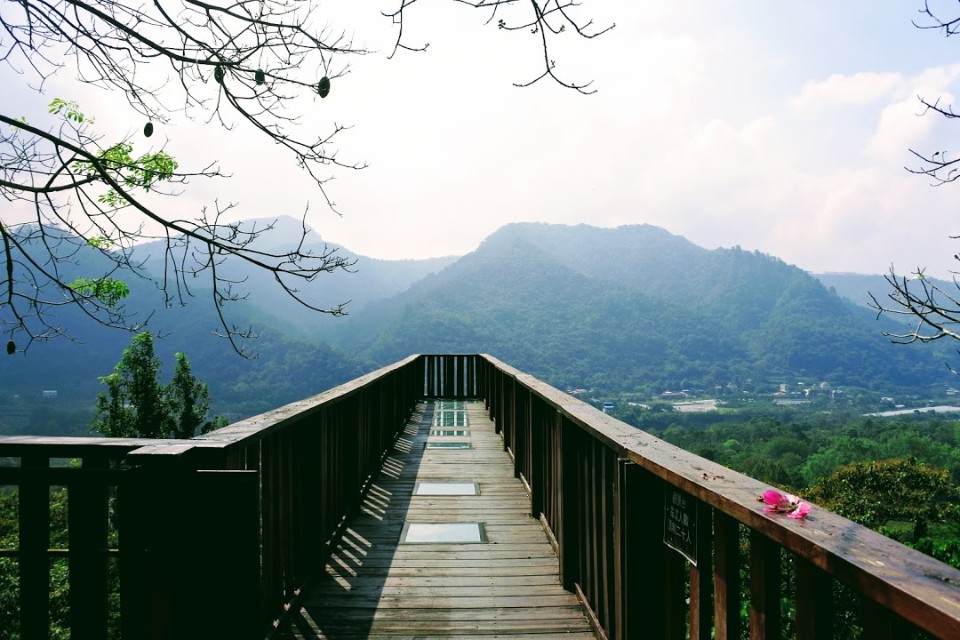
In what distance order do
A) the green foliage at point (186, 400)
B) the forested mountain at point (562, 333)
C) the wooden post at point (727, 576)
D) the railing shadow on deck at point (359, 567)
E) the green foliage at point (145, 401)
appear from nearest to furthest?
the wooden post at point (727, 576), the railing shadow on deck at point (359, 567), the green foliage at point (145, 401), the green foliage at point (186, 400), the forested mountain at point (562, 333)

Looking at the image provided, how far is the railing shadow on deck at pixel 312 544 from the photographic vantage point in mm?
1092

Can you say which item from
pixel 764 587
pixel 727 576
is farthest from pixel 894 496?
pixel 764 587

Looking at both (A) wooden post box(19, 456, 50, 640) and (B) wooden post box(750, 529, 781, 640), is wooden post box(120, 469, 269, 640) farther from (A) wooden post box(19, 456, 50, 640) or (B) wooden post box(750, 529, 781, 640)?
(B) wooden post box(750, 529, 781, 640)

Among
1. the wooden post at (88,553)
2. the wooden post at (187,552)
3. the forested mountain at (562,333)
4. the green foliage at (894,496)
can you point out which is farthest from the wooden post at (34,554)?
the forested mountain at (562,333)

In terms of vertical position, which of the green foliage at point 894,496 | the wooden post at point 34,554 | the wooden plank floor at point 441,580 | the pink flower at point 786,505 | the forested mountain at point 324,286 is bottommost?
the green foliage at point 894,496

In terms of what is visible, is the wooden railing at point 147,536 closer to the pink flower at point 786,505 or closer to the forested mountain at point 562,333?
the pink flower at point 786,505

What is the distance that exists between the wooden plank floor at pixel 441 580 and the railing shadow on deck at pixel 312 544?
0.66 ft

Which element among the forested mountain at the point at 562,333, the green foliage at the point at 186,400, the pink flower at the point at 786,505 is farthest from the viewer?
the forested mountain at the point at 562,333

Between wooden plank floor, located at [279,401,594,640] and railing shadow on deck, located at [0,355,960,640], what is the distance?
0.20 m

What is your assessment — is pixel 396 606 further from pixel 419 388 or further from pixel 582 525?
pixel 419 388

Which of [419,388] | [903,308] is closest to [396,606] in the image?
[903,308]

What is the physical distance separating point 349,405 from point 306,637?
2.23 m

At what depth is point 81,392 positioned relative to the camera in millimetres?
66375

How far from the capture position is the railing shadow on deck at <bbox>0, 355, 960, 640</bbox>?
1.09 m
